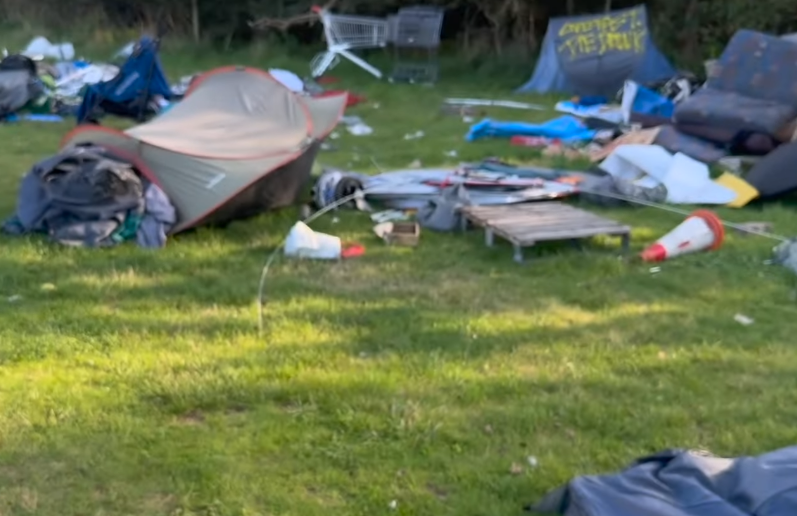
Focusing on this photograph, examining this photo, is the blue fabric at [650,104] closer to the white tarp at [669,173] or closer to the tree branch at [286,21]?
the white tarp at [669,173]

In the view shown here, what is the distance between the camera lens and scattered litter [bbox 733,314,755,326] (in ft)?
17.3

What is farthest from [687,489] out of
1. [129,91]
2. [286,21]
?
[286,21]

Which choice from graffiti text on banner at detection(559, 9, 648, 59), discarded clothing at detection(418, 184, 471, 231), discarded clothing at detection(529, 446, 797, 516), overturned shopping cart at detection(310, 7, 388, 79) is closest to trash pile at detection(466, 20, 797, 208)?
graffiti text on banner at detection(559, 9, 648, 59)

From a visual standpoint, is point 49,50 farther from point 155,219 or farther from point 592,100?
point 155,219

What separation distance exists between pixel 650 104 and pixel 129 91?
6080 millimetres

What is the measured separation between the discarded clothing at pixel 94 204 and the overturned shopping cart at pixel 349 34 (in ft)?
31.1

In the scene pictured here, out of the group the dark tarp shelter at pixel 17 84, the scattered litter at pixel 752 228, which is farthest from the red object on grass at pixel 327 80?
the scattered litter at pixel 752 228

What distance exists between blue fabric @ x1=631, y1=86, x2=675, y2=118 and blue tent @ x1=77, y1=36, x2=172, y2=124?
5664 millimetres

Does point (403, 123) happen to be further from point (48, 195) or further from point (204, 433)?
point (204, 433)

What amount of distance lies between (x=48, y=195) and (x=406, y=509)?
403 cm

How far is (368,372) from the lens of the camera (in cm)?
456

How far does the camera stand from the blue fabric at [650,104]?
1128 cm

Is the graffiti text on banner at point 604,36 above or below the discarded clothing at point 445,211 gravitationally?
below

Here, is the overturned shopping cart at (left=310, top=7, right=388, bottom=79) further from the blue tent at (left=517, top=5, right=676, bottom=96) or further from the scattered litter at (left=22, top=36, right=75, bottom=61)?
the scattered litter at (left=22, top=36, right=75, bottom=61)
